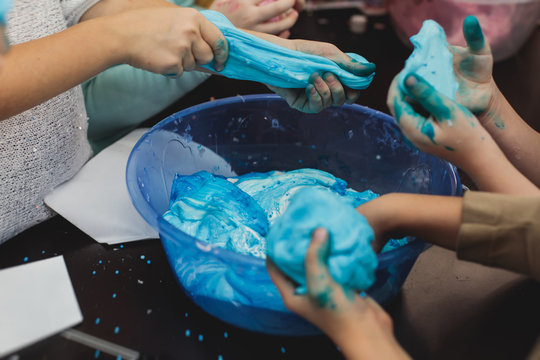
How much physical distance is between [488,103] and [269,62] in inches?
12.8

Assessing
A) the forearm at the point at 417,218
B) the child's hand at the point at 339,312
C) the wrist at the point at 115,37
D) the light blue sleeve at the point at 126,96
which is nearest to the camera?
the child's hand at the point at 339,312

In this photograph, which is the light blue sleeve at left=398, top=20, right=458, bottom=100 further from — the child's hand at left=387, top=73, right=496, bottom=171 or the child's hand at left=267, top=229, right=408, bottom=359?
the child's hand at left=267, top=229, right=408, bottom=359

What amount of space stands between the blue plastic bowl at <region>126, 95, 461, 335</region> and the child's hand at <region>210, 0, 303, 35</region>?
0.24 metres

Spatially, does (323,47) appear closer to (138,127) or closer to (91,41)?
(91,41)

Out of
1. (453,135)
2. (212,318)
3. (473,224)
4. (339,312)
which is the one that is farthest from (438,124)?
(212,318)

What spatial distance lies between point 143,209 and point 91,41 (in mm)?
243

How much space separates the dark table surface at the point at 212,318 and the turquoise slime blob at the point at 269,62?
11.8 inches

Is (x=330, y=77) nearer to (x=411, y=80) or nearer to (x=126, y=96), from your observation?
(x=411, y=80)

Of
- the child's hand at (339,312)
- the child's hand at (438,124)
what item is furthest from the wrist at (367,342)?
the child's hand at (438,124)

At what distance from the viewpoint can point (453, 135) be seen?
579 mm

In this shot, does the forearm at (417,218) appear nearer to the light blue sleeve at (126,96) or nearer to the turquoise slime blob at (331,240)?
the turquoise slime blob at (331,240)

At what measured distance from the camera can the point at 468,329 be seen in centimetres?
62

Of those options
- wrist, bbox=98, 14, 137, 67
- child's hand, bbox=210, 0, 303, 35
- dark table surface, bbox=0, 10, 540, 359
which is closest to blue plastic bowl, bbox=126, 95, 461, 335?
dark table surface, bbox=0, 10, 540, 359

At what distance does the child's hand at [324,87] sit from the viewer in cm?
75
